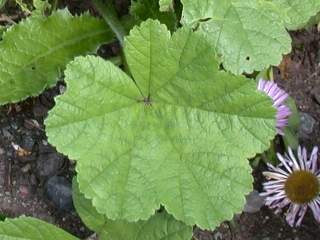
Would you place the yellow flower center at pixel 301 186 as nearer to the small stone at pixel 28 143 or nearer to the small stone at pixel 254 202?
the small stone at pixel 254 202

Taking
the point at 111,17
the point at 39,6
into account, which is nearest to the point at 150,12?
the point at 111,17

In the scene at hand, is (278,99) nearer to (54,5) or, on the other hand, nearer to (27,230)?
(54,5)

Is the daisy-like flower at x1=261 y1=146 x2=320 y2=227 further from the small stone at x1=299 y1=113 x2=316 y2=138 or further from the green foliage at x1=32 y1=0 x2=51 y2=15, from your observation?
the green foliage at x1=32 y1=0 x2=51 y2=15

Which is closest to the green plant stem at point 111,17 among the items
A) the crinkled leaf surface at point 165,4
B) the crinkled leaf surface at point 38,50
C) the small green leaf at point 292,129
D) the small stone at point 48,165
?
the crinkled leaf surface at point 38,50

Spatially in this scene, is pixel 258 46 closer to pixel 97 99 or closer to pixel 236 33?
pixel 236 33

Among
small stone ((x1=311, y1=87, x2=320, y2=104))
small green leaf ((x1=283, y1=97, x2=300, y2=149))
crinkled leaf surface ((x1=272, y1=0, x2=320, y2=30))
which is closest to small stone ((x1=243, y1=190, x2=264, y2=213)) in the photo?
small green leaf ((x1=283, y1=97, x2=300, y2=149))
